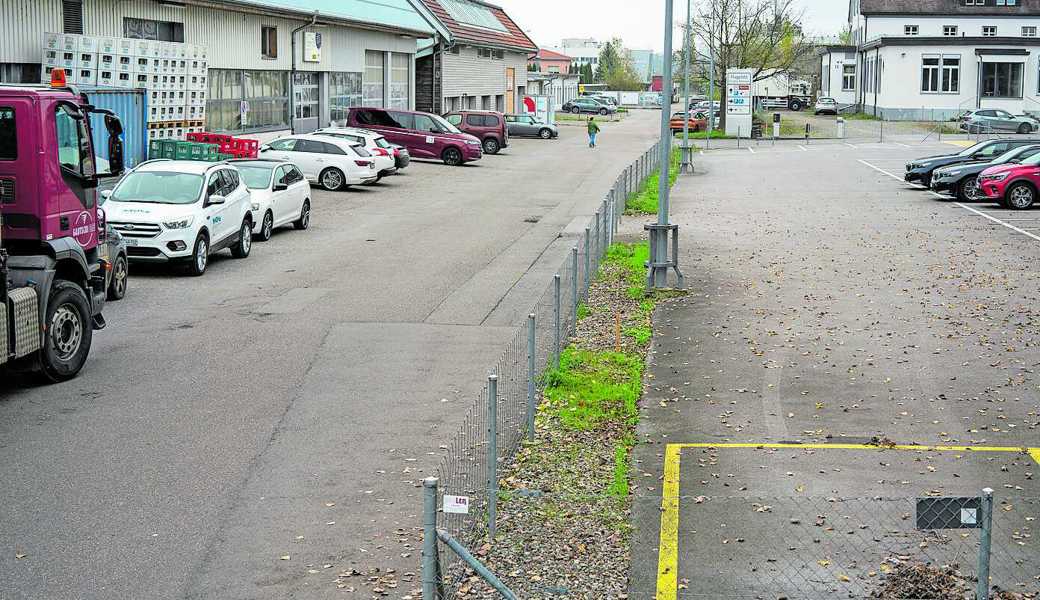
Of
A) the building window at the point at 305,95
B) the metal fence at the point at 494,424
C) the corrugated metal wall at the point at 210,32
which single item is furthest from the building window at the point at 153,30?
the metal fence at the point at 494,424

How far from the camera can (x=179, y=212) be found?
19172 mm

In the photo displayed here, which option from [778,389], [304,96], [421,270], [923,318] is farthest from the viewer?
[304,96]

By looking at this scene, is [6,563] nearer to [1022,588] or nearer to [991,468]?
[1022,588]

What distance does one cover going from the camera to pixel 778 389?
12453 millimetres

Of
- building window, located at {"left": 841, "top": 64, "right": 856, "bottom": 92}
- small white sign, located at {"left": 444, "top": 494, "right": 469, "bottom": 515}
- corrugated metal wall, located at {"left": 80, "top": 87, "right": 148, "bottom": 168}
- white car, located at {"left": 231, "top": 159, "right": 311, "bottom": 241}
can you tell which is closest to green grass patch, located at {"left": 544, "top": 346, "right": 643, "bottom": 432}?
small white sign, located at {"left": 444, "top": 494, "right": 469, "bottom": 515}

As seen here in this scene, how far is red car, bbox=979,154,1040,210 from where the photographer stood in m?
30.2

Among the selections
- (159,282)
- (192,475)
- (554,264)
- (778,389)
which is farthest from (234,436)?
(554,264)

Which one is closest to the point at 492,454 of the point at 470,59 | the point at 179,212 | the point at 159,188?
the point at 179,212

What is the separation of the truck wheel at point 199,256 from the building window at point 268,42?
21.9 m

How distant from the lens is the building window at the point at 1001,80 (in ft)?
250

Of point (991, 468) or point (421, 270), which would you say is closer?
point (991, 468)

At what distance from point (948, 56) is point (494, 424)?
7581 cm

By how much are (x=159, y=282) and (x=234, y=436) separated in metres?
8.72

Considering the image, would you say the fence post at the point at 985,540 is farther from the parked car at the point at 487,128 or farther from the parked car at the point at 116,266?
the parked car at the point at 487,128
